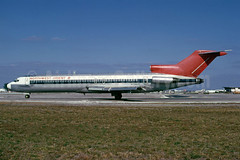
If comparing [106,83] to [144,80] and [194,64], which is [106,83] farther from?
[194,64]

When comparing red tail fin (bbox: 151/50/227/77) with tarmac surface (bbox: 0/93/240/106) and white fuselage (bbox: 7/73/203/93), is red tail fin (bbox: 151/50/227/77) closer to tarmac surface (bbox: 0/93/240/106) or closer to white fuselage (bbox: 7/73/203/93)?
white fuselage (bbox: 7/73/203/93)

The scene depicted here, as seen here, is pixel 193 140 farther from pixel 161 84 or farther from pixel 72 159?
pixel 161 84

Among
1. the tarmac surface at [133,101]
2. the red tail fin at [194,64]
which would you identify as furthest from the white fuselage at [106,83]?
the tarmac surface at [133,101]

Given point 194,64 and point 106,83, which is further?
point 106,83

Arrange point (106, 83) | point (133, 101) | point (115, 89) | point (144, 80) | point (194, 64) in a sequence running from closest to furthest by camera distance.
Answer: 1. point (133, 101)
2. point (115, 89)
3. point (194, 64)
4. point (144, 80)
5. point (106, 83)

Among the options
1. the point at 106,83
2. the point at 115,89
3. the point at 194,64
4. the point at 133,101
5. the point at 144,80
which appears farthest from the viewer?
the point at 106,83

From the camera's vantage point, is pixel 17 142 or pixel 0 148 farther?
pixel 17 142

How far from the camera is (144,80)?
3941 cm

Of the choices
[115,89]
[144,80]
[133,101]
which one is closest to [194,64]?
[144,80]

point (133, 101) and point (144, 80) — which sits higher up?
point (144, 80)

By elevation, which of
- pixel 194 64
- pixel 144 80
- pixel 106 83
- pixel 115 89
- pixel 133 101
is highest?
pixel 194 64

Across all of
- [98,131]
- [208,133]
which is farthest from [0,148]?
[208,133]

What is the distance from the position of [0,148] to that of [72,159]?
271 cm

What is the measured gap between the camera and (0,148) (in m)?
8.59
